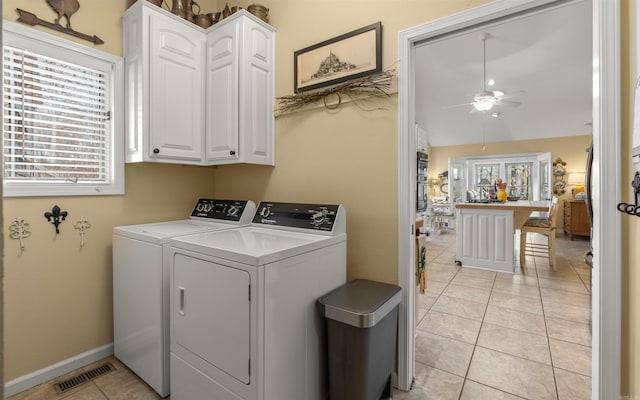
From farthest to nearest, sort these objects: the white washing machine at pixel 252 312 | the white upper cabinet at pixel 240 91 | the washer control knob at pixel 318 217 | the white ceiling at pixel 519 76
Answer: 1. the white ceiling at pixel 519 76
2. the white upper cabinet at pixel 240 91
3. the washer control knob at pixel 318 217
4. the white washing machine at pixel 252 312

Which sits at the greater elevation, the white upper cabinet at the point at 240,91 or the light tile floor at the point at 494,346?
the white upper cabinet at the point at 240,91

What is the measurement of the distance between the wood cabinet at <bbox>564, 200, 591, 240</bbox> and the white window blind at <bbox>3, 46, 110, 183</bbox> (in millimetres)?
8486

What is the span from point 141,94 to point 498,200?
488cm

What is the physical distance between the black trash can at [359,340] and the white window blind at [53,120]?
73.4 inches

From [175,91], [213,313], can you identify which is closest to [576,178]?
[175,91]

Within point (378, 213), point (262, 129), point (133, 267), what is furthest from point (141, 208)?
point (378, 213)

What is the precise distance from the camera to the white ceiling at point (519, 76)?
373 centimetres

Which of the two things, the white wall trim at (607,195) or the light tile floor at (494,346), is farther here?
the light tile floor at (494,346)

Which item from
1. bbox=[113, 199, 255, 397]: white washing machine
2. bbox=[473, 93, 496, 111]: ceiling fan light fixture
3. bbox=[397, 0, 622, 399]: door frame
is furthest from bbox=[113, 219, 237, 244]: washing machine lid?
bbox=[473, 93, 496, 111]: ceiling fan light fixture

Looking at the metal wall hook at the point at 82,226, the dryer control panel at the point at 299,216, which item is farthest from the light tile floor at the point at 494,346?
the dryer control panel at the point at 299,216

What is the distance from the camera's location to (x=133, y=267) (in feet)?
6.64

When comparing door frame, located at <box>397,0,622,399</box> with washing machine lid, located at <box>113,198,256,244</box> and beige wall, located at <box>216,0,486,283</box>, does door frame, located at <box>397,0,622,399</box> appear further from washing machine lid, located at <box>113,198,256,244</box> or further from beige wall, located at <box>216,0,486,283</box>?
washing machine lid, located at <box>113,198,256,244</box>

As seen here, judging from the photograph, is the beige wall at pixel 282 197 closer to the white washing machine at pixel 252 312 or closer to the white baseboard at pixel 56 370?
the white baseboard at pixel 56 370

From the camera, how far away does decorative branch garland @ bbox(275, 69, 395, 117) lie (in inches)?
75.8
